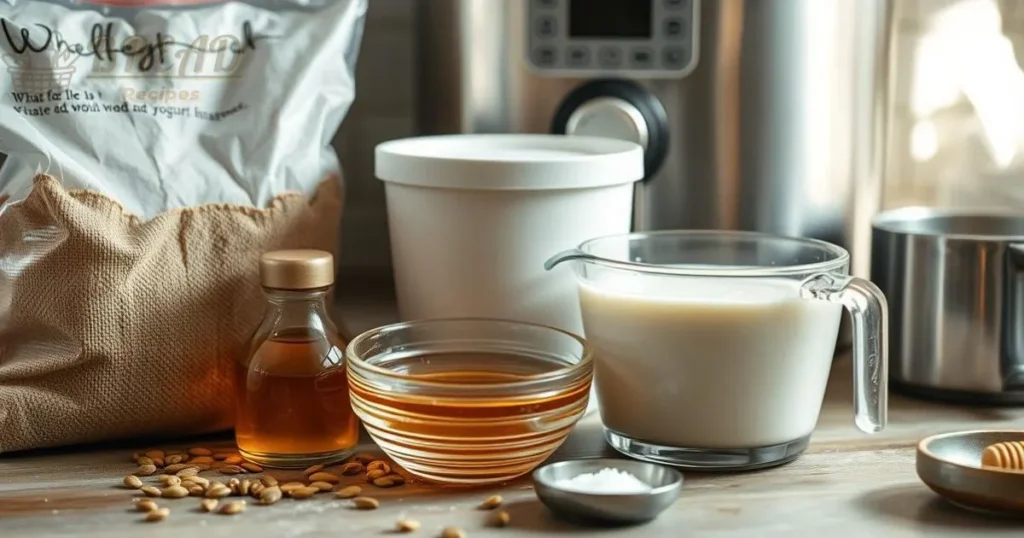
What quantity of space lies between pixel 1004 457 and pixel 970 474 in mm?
33

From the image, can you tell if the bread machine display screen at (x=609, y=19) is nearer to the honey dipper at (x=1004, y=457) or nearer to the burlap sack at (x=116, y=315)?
the burlap sack at (x=116, y=315)

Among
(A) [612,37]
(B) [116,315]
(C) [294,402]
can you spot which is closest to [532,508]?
(C) [294,402]

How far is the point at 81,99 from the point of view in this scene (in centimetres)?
86

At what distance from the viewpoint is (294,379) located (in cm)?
83

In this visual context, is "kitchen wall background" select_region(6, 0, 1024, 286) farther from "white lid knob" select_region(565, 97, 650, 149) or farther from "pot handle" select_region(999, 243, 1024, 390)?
"pot handle" select_region(999, 243, 1024, 390)

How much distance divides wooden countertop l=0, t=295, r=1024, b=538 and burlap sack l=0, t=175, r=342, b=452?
36mm

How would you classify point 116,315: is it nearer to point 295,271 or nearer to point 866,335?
point 295,271

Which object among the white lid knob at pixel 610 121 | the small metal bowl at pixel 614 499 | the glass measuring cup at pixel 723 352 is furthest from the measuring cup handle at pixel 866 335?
the white lid knob at pixel 610 121

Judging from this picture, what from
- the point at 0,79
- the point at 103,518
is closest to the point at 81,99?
the point at 0,79

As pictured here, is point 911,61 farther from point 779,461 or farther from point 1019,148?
point 779,461

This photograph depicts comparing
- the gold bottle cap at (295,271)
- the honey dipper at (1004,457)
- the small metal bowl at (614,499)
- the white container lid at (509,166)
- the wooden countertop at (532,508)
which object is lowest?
the wooden countertop at (532,508)

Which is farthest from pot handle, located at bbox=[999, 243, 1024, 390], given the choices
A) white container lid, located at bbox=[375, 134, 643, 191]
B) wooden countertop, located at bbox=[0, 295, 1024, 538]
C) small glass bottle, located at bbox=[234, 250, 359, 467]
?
small glass bottle, located at bbox=[234, 250, 359, 467]

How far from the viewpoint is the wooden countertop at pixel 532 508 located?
713 mm

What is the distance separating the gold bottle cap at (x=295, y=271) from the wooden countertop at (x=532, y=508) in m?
0.14
